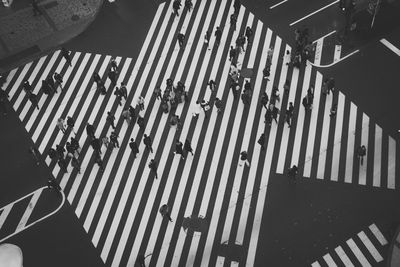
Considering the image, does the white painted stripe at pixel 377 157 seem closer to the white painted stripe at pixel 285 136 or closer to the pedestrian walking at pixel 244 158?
the white painted stripe at pixel 285 136

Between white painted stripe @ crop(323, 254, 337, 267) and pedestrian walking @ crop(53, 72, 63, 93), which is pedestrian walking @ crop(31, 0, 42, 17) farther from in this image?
white painted stripe @ crop(323, 254, 337, 267)

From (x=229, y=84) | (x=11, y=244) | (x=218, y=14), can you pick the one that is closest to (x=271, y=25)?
(x=218, y=14)

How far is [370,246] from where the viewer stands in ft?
72.9

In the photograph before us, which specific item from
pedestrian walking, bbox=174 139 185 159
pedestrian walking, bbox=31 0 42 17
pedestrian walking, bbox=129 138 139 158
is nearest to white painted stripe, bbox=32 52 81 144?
pedestrian walking, bbox=31 0 42 17

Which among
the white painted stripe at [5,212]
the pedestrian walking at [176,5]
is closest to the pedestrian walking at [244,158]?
the white painted stripe at [5,212]

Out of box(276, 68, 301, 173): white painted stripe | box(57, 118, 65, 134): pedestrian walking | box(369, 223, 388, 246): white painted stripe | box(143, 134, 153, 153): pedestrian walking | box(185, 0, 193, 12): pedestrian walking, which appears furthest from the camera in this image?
box(185, 0, 193, 12): pedestrian walking

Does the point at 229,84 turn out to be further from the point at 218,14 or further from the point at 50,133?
the point at 50,133

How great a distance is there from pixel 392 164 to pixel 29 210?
18.9 m

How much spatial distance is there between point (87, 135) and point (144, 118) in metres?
3.46

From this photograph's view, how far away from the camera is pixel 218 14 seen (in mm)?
34781

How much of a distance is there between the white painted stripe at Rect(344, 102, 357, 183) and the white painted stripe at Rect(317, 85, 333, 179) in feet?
3.77

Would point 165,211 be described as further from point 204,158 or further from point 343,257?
point 343,257

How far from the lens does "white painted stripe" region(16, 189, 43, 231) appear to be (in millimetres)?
24719

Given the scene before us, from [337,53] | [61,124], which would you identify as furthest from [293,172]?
[61,124]
